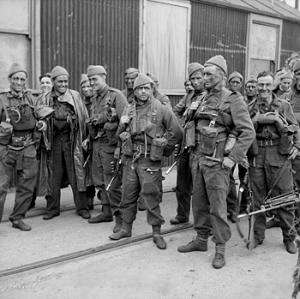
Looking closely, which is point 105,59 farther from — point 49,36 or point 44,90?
point 44,90

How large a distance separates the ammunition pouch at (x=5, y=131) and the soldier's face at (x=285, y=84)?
3.71 m

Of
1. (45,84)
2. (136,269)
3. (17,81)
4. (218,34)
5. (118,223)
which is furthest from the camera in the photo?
(218,34)

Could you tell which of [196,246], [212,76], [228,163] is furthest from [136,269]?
[212,76]

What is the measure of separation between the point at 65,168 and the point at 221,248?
108 inches

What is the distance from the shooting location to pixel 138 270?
199 inches

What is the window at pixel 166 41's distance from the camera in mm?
10336

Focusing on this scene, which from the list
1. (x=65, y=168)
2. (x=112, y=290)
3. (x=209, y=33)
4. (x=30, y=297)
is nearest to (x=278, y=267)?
(x=112, y=290)

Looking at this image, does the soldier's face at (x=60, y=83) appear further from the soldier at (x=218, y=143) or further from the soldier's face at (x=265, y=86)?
the soldier's face at (x=265, y=86)

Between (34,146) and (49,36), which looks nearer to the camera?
(34,146)

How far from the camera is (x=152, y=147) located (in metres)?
5.57

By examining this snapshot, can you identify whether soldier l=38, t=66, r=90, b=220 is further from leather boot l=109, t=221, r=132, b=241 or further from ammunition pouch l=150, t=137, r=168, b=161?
ammunition pouch l=150, t=137, r=168, b=161

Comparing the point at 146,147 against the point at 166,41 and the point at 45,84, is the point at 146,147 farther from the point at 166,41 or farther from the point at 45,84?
the point at 166,41

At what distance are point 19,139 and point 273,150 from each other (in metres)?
3.20

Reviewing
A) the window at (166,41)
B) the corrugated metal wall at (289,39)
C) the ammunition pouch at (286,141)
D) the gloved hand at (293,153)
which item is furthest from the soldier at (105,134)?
the corrugated metal wall at (289,39)
